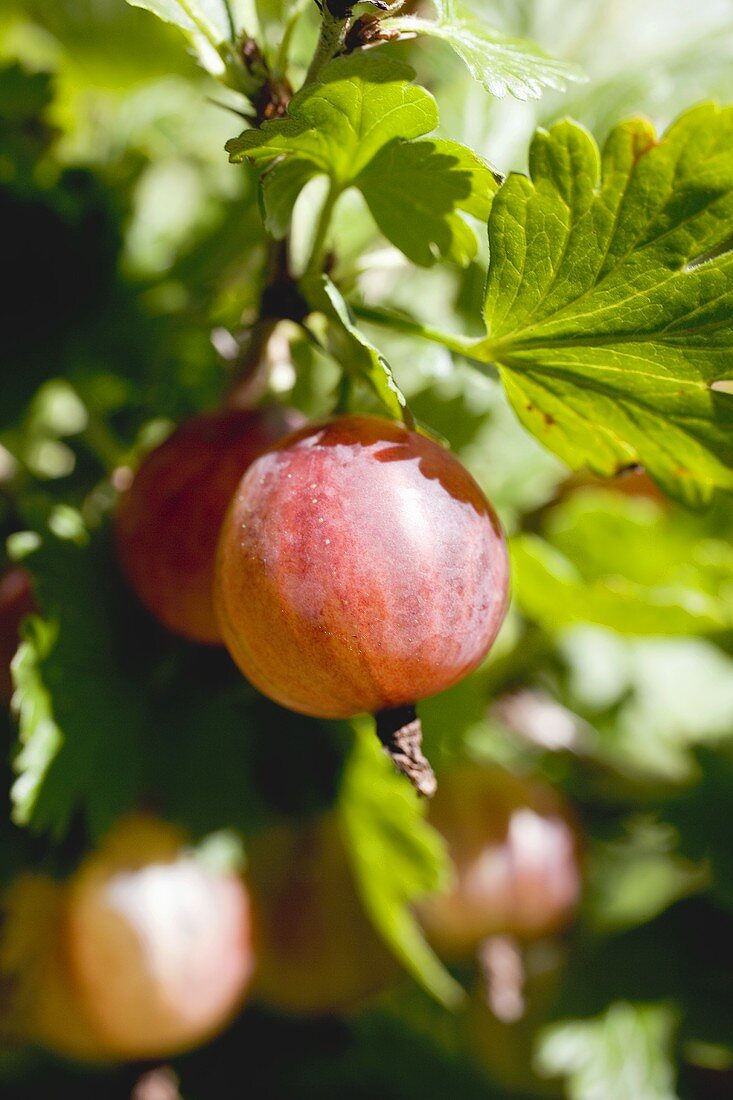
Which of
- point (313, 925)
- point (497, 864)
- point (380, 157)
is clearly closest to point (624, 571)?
point (497, 864)

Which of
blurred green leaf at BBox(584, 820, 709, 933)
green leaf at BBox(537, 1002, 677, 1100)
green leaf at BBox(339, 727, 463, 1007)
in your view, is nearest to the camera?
green leaf at BBox(339, 727, 463, 1007)

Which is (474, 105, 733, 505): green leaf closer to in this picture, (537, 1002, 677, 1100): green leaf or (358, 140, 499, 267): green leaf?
(358, 140, 499, 267): green leaf

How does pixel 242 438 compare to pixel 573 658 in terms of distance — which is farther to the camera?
pixel 573 658

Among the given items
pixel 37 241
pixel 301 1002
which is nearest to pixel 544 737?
pixel 301 1002

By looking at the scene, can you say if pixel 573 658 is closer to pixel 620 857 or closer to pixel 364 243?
pixel 620 857

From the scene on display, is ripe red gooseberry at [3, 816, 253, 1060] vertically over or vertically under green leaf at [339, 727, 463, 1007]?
under

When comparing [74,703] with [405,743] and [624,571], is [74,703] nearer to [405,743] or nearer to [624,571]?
[405,743]

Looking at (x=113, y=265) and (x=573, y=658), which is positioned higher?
(x=113, y=265)

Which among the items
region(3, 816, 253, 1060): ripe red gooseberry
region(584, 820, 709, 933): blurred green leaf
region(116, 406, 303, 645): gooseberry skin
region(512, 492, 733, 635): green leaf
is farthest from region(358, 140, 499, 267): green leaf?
region(584, 820, 709, 933): blurred green leaf
